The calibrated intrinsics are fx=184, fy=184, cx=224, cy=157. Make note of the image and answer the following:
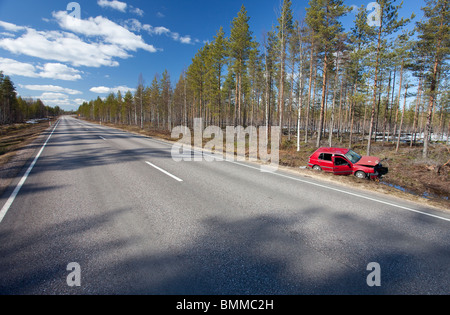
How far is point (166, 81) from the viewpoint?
40906 millimetres

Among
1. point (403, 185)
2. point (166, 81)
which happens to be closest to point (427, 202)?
point (403, 185)

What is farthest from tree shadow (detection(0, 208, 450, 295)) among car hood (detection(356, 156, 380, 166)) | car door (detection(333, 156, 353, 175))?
car hood (detection(356, 156, 380, 166))

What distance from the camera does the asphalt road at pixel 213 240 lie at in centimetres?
249

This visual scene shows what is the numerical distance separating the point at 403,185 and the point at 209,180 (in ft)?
38.4

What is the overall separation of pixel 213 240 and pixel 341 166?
34.2ft

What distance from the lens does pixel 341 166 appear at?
35.9 feet

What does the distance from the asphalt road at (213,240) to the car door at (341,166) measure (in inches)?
198

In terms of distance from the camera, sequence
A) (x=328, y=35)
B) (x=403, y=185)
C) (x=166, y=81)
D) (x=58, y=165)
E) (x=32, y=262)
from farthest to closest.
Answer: (x=166, y=81)
(x=328, y=35)
(x=403, y=185)
(x=58, y=165)
(x=32, y=262)

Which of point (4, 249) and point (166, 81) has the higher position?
point (166, 81)

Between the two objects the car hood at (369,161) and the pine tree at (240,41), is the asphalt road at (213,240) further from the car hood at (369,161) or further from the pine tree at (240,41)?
the pine tree at (240,41)
